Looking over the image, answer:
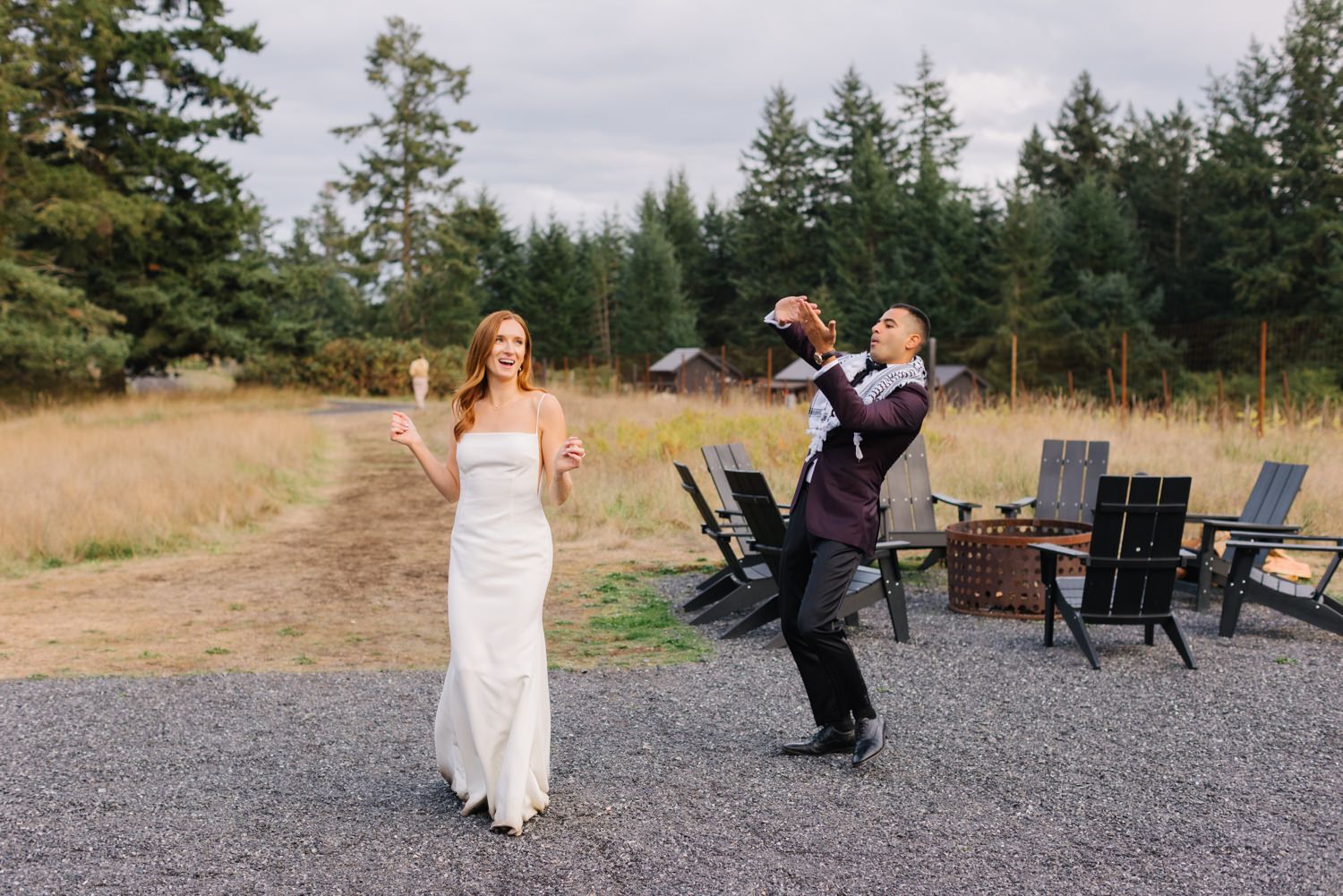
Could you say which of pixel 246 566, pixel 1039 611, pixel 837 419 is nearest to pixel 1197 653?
pixel 1039 611

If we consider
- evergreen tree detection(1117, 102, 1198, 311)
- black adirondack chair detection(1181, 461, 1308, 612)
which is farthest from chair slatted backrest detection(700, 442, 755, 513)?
evergreen tree detection(1117, 102, 1198, 311)

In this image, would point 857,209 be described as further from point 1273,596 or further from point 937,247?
point 1273,596

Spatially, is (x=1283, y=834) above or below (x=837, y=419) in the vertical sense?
below

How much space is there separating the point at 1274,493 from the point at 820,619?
17.2 ft

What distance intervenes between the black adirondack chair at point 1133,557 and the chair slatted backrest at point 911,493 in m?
2.72

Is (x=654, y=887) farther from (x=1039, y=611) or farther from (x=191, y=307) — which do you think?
(x=191, y=307)

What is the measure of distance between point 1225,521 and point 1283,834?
14.1 ft

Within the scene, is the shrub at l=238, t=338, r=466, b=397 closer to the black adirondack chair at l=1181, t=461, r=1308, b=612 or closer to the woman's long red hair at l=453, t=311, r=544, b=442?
the black adirondack chair at l=1181, t=461, r=1308, b=612

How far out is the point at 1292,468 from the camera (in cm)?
841

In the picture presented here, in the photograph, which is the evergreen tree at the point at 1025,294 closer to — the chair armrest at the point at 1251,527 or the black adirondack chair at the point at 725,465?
the black adirondack chair at the point at 725,465

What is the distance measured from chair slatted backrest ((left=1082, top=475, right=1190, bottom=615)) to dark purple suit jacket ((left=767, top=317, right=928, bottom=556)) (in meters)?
2.38

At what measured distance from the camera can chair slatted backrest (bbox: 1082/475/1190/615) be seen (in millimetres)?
6637

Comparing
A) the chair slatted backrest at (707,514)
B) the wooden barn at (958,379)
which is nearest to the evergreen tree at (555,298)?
the wooden barn at (958,379)

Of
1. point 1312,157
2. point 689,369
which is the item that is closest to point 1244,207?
point 1312,157
